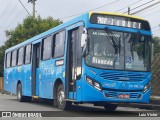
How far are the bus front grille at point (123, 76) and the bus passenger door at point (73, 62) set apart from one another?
92 centimetres

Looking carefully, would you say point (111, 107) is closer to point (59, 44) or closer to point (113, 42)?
point (59, 44)

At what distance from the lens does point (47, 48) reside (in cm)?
1625

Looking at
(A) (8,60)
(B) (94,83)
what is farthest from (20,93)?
(B) (94,83)

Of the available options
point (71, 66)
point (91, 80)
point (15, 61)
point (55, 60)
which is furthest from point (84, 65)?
point (15, 61)

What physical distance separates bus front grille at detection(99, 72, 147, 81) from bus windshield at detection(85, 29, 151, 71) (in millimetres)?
183

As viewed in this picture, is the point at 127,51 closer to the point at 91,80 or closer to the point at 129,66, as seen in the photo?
the point at 129,66

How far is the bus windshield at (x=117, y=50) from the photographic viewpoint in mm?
12391

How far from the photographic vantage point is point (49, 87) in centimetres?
1571

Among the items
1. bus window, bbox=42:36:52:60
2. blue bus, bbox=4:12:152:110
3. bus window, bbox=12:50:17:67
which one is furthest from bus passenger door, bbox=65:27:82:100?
bus window, bbox=12:50:17:67

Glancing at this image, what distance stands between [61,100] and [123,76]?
2910 millimetres

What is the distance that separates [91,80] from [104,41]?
136 centimetres

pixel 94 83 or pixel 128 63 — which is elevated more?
pixel 128 63

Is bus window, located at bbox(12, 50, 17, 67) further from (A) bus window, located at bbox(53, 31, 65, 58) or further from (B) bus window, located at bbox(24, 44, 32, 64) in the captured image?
(A) bus window, located at bbox(53, 31, 65, 58)

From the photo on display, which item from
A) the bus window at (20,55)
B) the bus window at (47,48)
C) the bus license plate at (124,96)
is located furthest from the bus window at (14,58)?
the bus license plate at (124,96)
